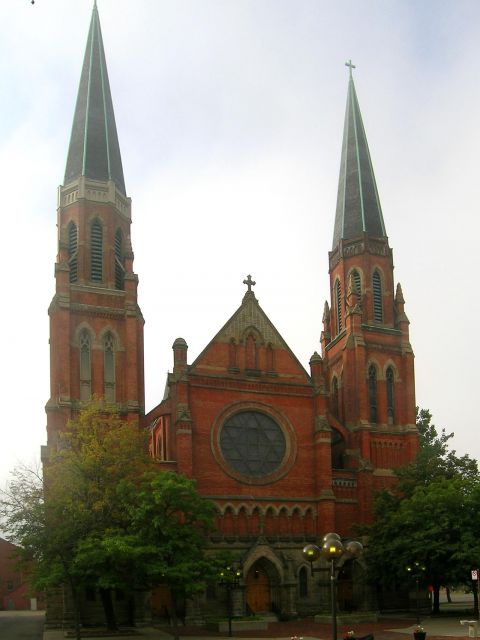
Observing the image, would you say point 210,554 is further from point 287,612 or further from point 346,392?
point 346,392

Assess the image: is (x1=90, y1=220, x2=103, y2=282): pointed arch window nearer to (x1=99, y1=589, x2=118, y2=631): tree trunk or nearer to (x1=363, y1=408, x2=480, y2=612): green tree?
(x1=99, y1=589, x2=118, y2=631): tree trunk

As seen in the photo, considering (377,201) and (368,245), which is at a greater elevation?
→ (377,201)

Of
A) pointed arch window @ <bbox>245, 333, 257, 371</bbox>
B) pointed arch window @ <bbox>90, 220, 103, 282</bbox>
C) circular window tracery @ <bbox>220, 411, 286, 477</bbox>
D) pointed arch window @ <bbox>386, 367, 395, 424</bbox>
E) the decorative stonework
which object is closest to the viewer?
circular window tracery @ <bbox>220, 411, 286, 477</bbox>

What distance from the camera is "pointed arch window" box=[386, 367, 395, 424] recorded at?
193 ft

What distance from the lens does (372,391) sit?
58781 mm

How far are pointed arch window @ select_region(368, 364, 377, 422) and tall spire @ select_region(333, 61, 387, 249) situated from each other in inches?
405

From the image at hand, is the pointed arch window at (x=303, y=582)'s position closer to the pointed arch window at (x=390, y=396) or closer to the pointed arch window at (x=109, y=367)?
the pointed arch window at (x=390, y=396)

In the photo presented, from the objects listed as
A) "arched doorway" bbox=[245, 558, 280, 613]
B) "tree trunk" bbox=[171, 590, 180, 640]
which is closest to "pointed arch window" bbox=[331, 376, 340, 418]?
"arched doorway" bbox=[245, 558, 280, 613]

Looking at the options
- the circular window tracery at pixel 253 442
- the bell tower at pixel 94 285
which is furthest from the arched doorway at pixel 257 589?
the bell tower at pixel 94 285

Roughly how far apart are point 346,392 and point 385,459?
5196 mm

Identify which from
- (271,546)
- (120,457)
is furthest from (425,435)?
(120,457)

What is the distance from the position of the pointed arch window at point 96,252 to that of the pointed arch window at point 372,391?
768 inches

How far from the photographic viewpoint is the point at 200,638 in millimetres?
39750

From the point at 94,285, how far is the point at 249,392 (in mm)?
11847
